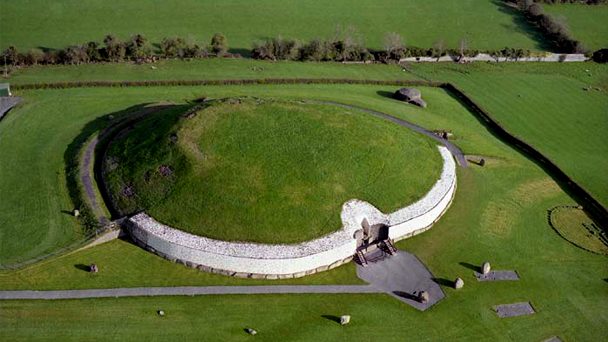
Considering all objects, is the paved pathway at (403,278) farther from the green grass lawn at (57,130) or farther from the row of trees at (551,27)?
the row of trees at (551,27)

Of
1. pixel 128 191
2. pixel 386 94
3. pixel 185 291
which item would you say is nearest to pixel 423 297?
pixel 185 291

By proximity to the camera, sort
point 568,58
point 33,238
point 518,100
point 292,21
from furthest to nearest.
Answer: point 292,21 → point 568,58 → point 518,100 → point 33,238

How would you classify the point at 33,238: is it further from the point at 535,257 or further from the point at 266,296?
the point at 535,257

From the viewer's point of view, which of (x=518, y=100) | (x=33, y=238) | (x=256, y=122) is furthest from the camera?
(x=518, y=100)

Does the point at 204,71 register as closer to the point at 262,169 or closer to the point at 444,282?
the point at 262,169

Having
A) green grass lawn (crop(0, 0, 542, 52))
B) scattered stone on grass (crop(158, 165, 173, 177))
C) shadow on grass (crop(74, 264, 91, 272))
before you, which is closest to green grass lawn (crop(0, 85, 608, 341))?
shadow on grass (crop(74, 264, 91, 272))

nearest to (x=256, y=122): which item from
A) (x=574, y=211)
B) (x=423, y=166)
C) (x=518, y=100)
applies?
(x=423, y=166)

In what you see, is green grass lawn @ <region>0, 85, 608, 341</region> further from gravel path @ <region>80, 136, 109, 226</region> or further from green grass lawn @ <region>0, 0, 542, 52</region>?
green grass lawn @ <region>0, 0, 542, 52</region>
